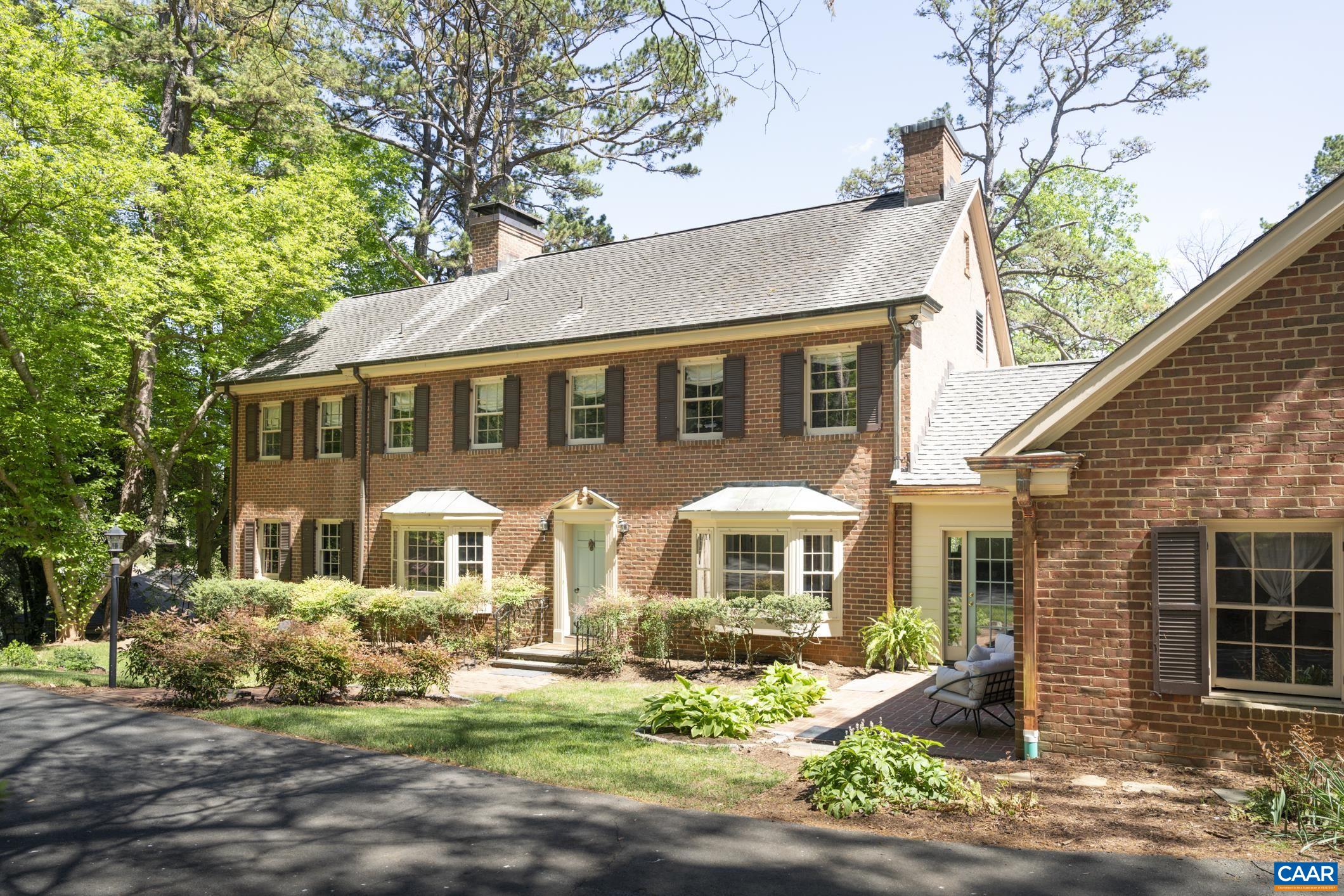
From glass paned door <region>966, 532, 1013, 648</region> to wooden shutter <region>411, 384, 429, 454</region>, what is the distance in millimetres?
11324

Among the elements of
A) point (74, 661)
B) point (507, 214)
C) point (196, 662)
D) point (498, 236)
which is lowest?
point (74, 661)

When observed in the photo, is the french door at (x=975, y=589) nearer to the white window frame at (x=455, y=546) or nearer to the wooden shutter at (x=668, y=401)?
the wooden shutter at (x=668, y=401)

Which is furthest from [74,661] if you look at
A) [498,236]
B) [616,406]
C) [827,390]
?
[827,390]

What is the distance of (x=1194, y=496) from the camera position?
7953 millimetres

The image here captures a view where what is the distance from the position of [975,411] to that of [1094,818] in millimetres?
9527

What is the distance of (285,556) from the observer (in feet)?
69.8

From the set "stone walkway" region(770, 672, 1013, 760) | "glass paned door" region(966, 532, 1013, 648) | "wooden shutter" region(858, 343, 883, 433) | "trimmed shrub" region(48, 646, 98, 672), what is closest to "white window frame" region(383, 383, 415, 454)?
"trimmed shrub" region(48, 646, 98, 672)

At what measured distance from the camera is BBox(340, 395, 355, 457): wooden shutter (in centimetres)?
2048

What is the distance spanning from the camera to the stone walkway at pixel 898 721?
9.13m

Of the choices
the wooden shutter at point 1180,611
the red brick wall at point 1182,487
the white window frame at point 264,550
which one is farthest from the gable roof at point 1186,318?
the white window frame at point 264,550

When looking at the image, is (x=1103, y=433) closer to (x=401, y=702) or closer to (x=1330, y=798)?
(x=1330, y=798)

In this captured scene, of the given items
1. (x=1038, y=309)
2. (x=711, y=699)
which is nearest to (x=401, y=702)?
(x=711, y=699)

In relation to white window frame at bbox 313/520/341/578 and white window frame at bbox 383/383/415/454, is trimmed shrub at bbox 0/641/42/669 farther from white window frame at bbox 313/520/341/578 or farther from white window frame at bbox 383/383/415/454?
white window frame at bbox 383/383/415/454

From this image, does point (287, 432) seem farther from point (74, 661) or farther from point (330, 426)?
point (74, 661)
